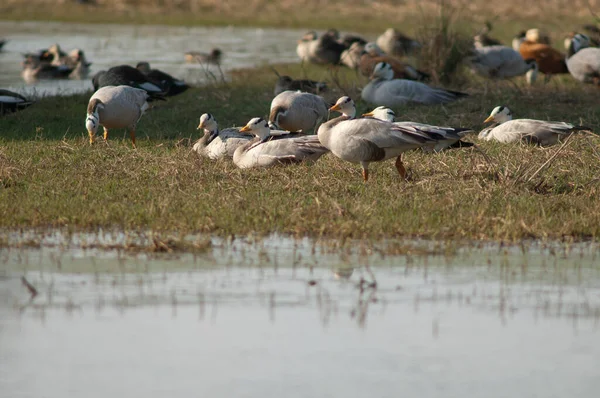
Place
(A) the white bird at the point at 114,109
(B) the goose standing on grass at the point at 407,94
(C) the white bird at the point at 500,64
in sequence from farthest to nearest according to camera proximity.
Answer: (C) the white bird at the point at 500,64 → (B) the goose standing on grass at the point at 407,94 → (A) the white bird at the point at 114,109

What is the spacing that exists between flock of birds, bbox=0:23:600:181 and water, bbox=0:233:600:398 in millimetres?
1834

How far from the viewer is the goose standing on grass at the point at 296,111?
1124 centimetres

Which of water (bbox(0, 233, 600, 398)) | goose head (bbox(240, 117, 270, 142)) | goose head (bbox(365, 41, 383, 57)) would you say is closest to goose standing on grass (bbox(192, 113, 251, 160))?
goose head (bbox(240, 117, 270, 142))

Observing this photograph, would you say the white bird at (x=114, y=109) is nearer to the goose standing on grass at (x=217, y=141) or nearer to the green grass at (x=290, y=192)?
the green grass at (x=290, y=192)

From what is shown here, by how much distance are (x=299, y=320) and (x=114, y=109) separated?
6.31 m

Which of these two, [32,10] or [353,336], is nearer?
[353,336]

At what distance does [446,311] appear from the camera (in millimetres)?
5336

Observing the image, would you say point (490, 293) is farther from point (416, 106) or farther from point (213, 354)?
point (416, 106)

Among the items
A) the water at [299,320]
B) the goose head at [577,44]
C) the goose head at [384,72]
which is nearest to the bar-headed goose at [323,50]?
the goose head at [577,44]

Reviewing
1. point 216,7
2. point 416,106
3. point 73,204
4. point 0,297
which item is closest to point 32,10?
point 216,7

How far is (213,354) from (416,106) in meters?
9.26

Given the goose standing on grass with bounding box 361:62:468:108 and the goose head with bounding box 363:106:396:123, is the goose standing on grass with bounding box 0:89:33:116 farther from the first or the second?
the goose head with bounding box 363:106:396:123

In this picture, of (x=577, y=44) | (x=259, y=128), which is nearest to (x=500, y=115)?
(x=259, y=128)

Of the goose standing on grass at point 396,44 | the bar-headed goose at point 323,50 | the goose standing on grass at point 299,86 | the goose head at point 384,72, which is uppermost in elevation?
the goose standing on grass at point 396,44
